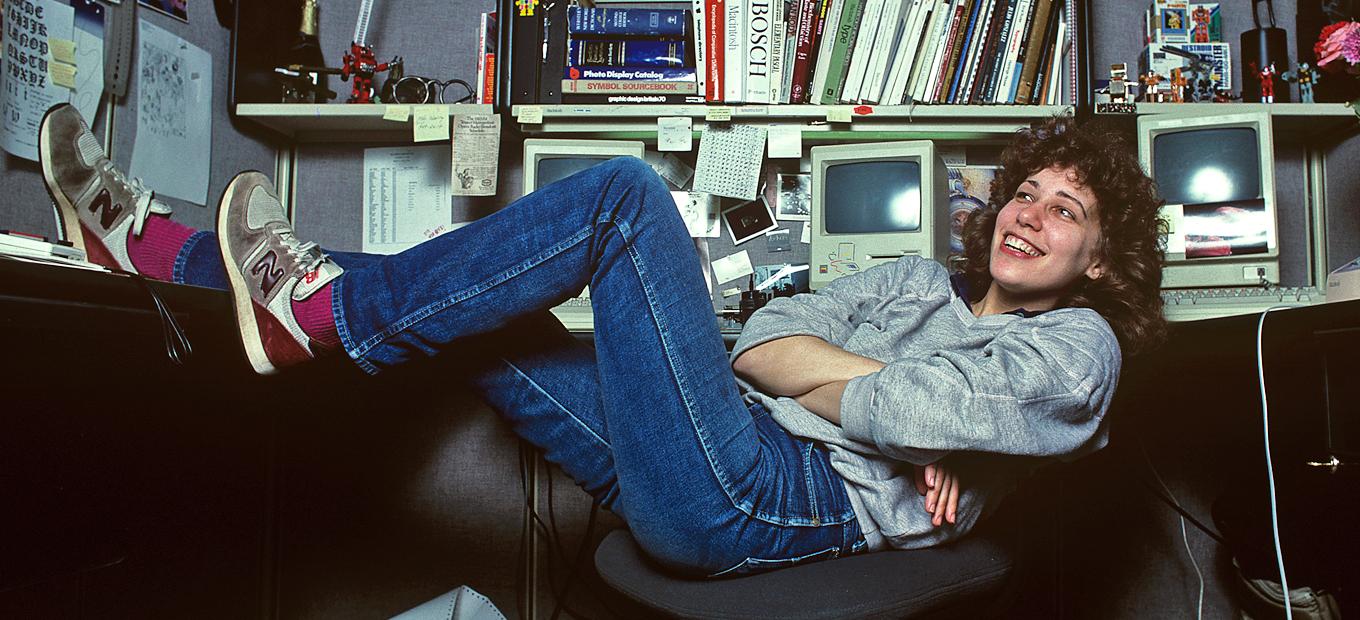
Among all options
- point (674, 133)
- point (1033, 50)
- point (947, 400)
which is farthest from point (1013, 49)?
point (947, 400)

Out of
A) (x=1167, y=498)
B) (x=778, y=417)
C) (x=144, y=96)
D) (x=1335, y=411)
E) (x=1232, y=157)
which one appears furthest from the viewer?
(x=1167, y=498)

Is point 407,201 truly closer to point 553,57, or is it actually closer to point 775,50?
point 553,57

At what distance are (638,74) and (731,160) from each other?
24 centimetres

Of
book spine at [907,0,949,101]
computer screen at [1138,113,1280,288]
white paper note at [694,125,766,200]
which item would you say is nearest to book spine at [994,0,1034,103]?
book spine at [907,0,949,101]

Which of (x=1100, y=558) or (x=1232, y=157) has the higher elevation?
(x=1232, y=157)

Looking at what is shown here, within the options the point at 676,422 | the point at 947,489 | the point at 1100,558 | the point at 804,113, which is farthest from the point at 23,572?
the point at 1100,558

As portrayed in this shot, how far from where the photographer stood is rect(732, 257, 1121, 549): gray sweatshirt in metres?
0.78

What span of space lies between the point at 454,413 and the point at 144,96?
30.4 inches

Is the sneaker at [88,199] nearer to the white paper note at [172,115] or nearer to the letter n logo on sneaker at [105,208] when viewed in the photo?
the letter n logo on sneaker at [105,208]

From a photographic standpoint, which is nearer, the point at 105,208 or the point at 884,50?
the point at 105,208

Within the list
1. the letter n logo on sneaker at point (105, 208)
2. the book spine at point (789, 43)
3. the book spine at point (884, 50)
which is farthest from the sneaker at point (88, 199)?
the book spine at point (884, 50)

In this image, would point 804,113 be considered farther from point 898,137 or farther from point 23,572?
point 23,572

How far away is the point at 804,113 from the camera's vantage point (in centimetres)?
147

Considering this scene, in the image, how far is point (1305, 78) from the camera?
4.86 feet
